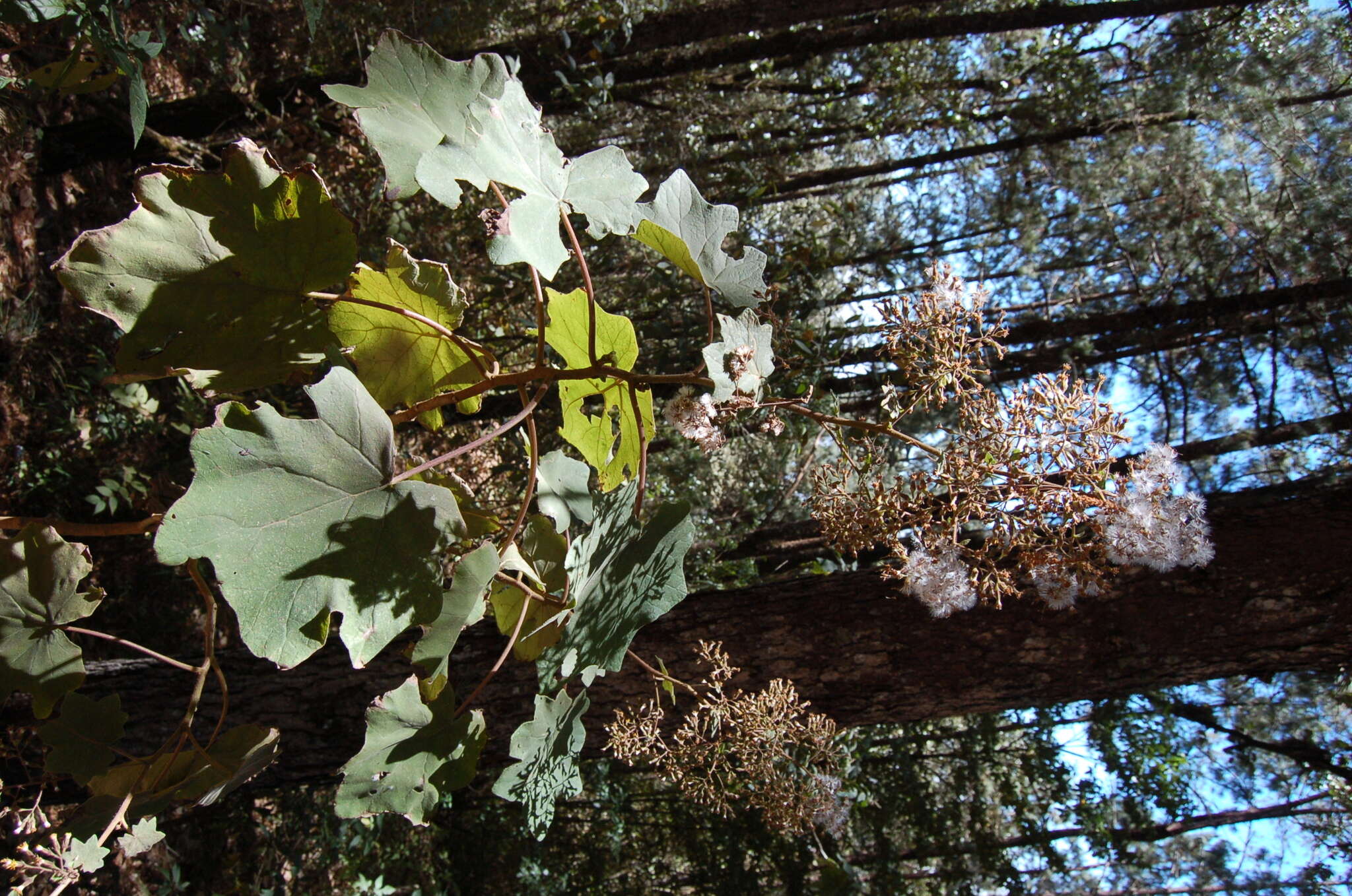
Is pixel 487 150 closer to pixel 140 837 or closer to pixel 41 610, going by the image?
pixel 41 610

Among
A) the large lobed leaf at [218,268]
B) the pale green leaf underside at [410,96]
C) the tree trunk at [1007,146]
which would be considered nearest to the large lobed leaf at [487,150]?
the pale green leaf underside at [410,96]

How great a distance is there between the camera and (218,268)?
1161mm

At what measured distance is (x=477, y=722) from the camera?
137 centimetres

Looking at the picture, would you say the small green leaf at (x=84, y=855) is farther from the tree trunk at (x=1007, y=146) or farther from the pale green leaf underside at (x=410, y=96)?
the tree trunk at (x=1007, y=146)

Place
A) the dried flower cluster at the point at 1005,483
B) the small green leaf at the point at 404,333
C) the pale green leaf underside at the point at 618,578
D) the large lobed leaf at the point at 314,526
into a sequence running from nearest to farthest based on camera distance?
the large lobed leaf at the point at 314,526 → the dried flower cluster at the point at 1005,483 → the pale green leaf underside at the point at 618,578 → the small green leaf at the point at 404,333

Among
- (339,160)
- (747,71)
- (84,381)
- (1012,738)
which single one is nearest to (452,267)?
(339,160)

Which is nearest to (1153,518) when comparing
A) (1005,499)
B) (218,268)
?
(1005,499)

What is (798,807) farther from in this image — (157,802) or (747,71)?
(747,71)

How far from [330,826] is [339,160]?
9.37 ft

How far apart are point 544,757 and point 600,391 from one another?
65 cm

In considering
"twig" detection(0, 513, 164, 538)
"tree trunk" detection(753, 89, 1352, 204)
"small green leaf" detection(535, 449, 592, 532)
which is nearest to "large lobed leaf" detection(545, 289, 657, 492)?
"small green leaf" detection(535, 449, 592, 532)

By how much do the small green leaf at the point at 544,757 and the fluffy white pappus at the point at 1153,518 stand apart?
87 cm

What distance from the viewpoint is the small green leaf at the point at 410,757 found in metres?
1.19

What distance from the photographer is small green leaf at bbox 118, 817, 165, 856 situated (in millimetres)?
1266
